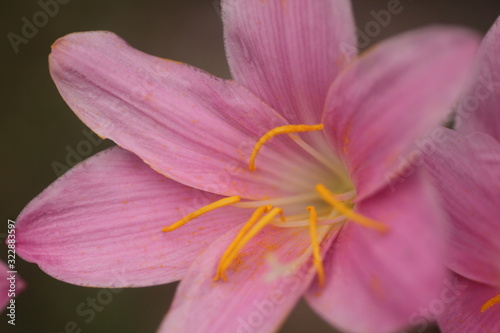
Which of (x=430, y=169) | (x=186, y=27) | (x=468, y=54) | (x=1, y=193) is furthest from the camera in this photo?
(x=186, y=27)

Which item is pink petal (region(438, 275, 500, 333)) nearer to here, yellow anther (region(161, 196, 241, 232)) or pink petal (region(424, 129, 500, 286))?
pink petal (region(424, 129, 500, 286))

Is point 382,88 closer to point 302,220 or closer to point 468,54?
point 468,54

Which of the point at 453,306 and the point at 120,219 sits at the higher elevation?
the point at 120,219

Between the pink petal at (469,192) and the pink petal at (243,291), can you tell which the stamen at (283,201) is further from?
the pink petal at (469,192)

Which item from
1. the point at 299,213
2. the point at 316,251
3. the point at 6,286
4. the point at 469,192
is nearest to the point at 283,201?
the point at 299,213

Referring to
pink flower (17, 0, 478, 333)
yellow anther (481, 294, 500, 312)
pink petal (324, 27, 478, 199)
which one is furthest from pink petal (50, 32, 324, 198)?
yellow anther (481, 294, 500, 312)

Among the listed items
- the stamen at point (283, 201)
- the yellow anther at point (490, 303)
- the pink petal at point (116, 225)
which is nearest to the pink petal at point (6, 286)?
the pink petal at point (116, 225)

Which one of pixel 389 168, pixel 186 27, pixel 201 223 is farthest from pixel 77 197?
pixel 186 27
